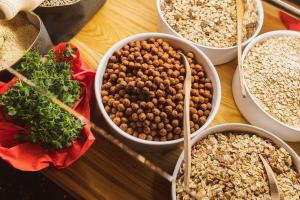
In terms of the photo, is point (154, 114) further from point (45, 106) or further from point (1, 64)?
point (1, 64)

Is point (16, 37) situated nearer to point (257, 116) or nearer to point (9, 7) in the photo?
point (9, 7)

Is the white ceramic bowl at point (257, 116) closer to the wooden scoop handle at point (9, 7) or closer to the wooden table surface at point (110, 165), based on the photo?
the wooden table surface at point (110, 165)

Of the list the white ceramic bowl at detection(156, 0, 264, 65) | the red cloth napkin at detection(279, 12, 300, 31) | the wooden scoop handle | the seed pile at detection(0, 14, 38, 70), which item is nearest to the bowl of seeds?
the seed pile at detection(0, 14, 38, 70)

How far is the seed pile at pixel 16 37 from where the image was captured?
3.26 feet

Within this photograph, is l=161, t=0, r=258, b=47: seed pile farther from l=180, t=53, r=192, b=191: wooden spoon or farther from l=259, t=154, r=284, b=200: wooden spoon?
l=259, t=154, r=284, b=200: wooden spoon

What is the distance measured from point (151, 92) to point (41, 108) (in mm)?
297

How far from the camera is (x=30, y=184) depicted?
4.68 ft

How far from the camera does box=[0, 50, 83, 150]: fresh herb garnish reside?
2.82 feet

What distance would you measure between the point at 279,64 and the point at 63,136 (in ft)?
2.37

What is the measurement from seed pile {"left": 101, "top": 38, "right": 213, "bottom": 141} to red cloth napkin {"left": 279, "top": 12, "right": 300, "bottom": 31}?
1.52 feet

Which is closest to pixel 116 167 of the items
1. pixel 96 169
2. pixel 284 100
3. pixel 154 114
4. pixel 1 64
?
pixel 96 169

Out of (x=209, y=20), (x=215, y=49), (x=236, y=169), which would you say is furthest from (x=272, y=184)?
(x=209, y=20)

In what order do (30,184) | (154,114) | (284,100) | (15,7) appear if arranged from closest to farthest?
(15,7), (154,114), (284,100), (30,184)

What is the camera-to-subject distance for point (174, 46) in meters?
1.11
